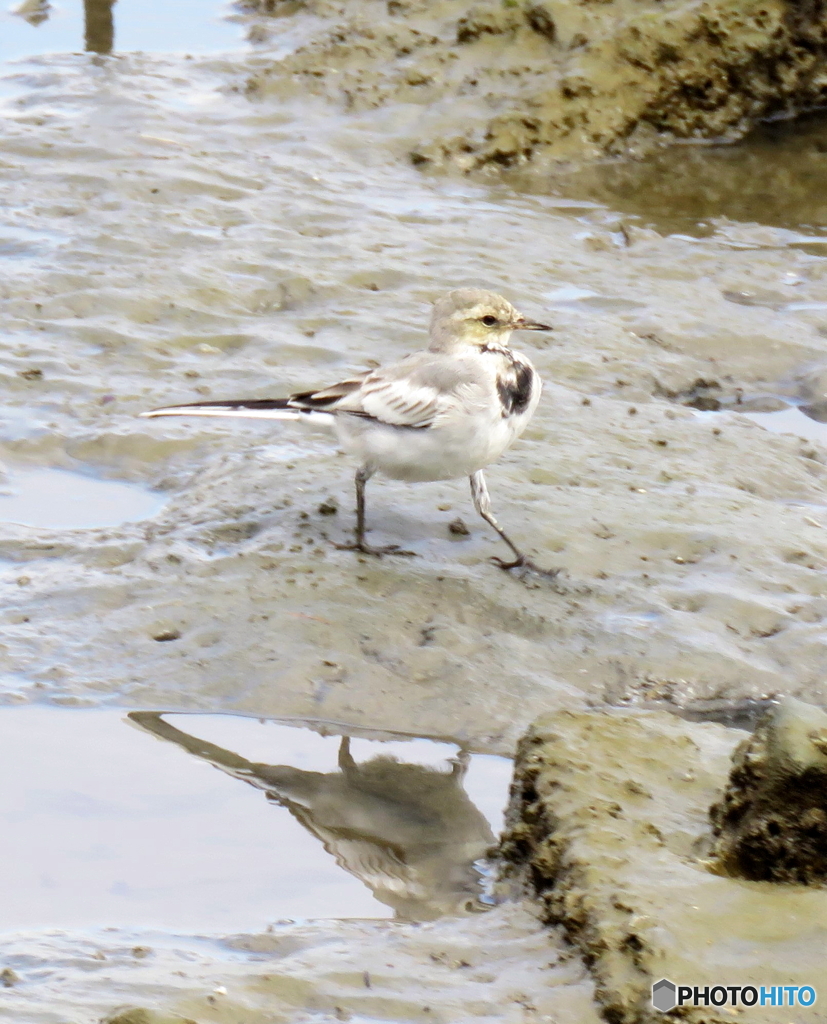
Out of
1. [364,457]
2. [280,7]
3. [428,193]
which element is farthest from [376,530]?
[280,7]

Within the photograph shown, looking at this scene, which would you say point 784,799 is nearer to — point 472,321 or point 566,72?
point 472,321

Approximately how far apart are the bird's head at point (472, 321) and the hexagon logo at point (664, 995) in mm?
3390

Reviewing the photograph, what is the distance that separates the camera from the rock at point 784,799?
3670mm

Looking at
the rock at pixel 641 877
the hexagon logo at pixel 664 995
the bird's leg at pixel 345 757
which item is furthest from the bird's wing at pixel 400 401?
the hexagon logo at pixel 664 995

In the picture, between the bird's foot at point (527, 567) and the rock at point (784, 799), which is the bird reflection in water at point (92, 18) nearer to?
the bird's foot at point (527, 567)

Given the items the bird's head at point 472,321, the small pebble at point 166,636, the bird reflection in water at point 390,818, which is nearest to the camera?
the bird reflection in water at point 390,818

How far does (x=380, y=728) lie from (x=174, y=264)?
4.34 m

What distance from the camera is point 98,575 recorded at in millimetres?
6039

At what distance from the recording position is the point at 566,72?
1116 centimetres

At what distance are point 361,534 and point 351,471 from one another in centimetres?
76

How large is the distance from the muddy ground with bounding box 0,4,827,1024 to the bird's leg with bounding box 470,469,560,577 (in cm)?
7

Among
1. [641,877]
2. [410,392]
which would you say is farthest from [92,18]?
[641,877]

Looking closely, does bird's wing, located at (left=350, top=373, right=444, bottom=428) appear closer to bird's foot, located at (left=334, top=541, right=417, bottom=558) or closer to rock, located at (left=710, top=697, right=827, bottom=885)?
bird's foot, located at (left=334, top=541, right=417, bottom=558)

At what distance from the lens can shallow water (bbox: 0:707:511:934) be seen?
4203 mm
